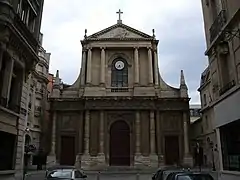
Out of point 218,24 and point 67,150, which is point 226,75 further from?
point 67,150

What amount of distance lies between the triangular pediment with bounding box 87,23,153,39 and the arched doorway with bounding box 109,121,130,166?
39.6 feet

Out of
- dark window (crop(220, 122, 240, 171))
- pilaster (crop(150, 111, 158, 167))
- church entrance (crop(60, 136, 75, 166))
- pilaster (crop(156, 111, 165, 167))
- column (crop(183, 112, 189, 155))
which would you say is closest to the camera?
dark window (crop(220, 122, 240, 171))

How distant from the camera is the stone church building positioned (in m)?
36.4

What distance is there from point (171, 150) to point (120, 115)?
7.81 metres

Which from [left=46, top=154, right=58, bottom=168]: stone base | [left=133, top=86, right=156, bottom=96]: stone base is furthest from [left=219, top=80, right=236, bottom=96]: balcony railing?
[left=46, top=154, right=58, bottom=168]: stone base

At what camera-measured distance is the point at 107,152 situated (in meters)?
36.5

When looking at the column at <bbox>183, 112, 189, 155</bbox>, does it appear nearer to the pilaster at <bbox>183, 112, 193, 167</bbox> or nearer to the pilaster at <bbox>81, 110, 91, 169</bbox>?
the pilaster at <bbox>183, 112, 193, 167</bbox>

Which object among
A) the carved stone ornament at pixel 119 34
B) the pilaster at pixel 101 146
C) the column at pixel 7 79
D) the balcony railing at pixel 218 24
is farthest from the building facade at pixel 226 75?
the carved stone ornament at pixel 119 34

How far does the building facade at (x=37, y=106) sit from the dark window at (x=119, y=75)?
9.97 metres

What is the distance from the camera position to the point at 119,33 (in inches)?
1638

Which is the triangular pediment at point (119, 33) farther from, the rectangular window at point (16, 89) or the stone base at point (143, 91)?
the rectangular window at point (16, 89)

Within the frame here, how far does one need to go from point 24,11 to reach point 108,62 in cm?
2524

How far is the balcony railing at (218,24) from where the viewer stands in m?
14.3

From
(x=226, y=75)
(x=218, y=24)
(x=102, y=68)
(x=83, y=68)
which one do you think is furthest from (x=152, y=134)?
(x=218, y=24)
